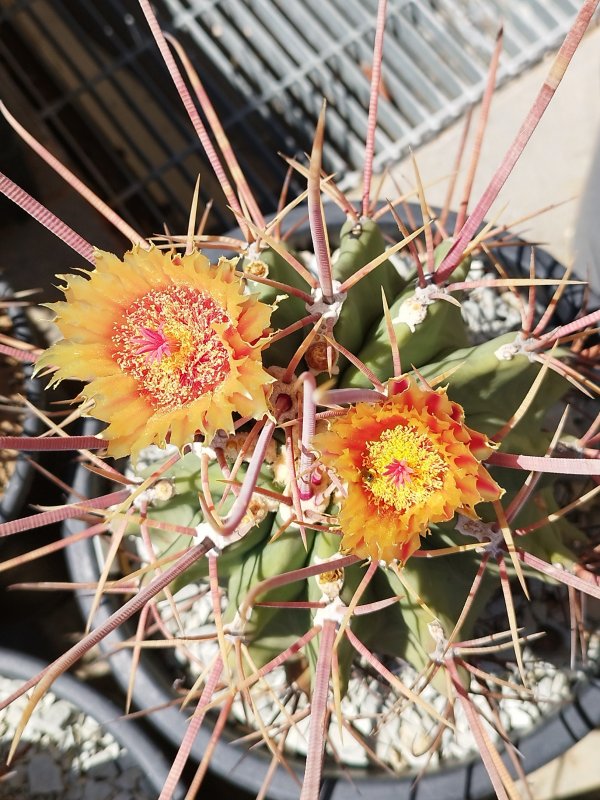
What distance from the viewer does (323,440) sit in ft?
1.34

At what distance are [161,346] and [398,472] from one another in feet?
0.52

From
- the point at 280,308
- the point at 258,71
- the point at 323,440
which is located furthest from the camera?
the point at 258,71

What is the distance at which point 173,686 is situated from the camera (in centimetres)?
80

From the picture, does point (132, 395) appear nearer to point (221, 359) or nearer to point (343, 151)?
point (221, 359)

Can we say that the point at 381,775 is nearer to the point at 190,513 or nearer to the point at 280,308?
the point at 190,513

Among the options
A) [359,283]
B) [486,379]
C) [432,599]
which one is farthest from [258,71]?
[432,599]

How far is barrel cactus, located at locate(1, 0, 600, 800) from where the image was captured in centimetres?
40

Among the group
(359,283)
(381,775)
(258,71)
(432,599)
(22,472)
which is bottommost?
(381,775)

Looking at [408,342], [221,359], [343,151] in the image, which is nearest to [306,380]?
A: [221,359]

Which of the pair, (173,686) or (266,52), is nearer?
(173,686)

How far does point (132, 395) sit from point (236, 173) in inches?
9.0

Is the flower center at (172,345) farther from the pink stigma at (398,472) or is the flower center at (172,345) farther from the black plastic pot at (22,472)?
the black plastic pot at (22,472)

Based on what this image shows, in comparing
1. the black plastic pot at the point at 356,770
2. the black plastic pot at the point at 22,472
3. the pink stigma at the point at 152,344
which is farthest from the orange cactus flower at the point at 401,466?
the black plastic pot at the point at 22,472

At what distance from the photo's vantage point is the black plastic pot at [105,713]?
2.65 ft
